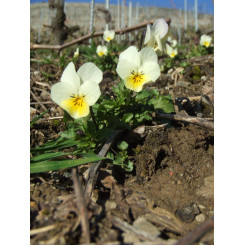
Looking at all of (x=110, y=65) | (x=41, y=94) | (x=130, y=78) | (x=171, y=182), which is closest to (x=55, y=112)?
(x=41, y=94)

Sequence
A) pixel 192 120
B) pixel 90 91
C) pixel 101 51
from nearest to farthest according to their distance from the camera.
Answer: pixel 90 91 → pixel 192 120 → pixel 101 51

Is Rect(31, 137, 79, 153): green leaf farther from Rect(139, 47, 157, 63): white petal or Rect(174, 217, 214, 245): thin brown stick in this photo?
Rect(174, 217, 214, 245): thin brown stick

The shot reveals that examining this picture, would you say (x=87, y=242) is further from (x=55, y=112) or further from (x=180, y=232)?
(x=55, y=112)

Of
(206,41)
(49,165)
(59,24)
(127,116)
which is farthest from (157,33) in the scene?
(59,24)

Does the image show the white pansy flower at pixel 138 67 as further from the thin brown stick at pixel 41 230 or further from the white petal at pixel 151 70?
the thin brown stick at pixel 41 230

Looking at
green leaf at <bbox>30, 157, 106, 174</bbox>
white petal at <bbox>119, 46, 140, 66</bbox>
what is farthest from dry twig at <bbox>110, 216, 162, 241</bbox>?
white petal at <bbox>119, 46, 140, 66</bbox>

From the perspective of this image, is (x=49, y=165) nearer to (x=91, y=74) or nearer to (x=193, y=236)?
(x=91, y=74)

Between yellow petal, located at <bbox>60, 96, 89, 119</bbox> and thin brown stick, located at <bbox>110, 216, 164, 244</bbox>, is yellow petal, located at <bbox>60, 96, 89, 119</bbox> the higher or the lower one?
the higher one
